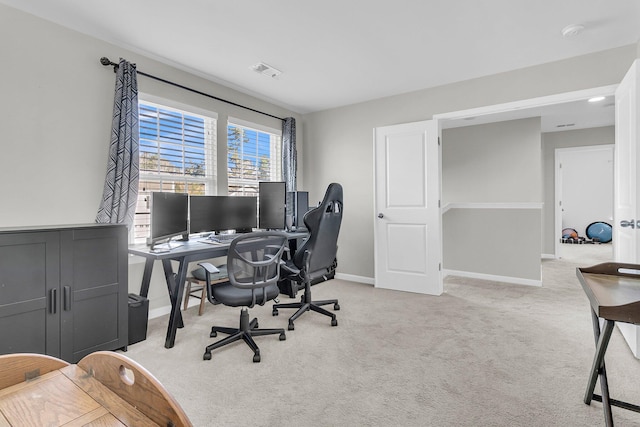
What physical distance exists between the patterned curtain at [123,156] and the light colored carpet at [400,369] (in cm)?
108

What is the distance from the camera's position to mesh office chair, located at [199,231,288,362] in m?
2.25

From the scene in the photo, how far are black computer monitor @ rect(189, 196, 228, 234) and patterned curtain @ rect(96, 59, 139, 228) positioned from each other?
53cm

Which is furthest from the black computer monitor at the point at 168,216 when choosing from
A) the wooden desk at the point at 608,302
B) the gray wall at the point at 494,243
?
the gray wall at the point at 494,243

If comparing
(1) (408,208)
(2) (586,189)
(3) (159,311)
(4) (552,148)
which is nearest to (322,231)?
(1) (408,208)

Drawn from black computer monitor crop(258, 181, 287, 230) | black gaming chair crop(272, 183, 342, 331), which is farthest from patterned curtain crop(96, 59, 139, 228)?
black gaming chair crop(272, 183, 342, 331)

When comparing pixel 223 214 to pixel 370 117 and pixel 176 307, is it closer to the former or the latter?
pixel 176 307

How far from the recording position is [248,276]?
235 cm

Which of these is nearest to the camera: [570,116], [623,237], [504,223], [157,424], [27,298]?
[157,424]

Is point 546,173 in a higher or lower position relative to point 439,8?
lower

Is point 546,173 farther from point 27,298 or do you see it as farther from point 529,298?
point 27,298

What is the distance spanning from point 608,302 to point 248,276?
198cm

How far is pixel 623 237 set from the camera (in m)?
2.51

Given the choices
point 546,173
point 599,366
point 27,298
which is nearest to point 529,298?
point 599,366

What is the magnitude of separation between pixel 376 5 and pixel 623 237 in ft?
8.45
